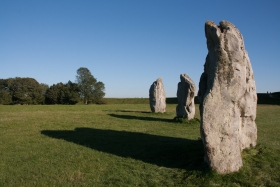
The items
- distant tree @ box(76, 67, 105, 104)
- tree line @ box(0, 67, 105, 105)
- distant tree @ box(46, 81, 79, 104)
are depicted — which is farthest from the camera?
distant tree @ box(76, 67, 105, 104)

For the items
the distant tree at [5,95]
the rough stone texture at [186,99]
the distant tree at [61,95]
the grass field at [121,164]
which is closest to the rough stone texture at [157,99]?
the rough stone texture at [186,99]

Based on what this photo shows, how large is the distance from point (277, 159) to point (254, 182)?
2.00 metres

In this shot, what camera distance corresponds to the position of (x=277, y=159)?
8.08 meters

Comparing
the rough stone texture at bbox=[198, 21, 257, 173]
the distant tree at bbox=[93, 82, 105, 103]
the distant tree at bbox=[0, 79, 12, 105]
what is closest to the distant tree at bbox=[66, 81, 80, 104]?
the distant tree at bbox=[93, 82, 105, 103]

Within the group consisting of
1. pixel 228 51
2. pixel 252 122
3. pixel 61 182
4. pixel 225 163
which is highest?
pixel 228 51

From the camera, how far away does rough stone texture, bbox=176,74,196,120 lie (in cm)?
1936

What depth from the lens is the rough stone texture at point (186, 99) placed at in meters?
19.4

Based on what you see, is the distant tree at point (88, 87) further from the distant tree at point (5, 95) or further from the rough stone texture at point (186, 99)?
the rough stone texture at point (186, 99)

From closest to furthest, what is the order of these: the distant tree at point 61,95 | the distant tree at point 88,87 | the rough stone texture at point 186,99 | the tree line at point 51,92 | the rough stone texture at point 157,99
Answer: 1. the rough stone texture at point 186,99
2. the rough stone texture at point 157,99
3. the tree line at point 51,92
4. the distant tree at point 61,95
5. the distant tree at point 88,87

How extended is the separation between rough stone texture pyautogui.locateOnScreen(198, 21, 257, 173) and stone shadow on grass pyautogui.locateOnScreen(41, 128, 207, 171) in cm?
71

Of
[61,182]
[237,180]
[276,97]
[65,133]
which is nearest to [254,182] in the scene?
[237,180]

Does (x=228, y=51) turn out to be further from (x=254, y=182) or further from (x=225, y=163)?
(x=254, y=182)

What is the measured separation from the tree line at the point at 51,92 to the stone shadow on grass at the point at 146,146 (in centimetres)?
5024

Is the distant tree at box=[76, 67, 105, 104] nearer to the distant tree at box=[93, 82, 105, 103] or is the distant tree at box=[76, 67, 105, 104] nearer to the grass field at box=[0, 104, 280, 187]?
the distant tree at box=[93, 82, 105, 103]
